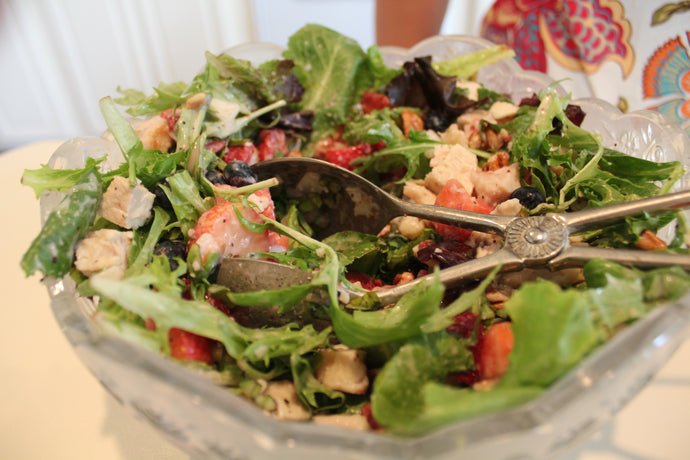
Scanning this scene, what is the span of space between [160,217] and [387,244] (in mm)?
609

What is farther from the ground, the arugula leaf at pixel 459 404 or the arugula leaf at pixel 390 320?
the arugula leaf at pixel 459 404

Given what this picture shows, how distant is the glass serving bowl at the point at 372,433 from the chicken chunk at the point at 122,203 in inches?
12.3

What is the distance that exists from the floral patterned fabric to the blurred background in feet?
3.84

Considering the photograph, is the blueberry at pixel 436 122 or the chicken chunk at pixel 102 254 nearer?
the chicken chunk at pixel 102 254

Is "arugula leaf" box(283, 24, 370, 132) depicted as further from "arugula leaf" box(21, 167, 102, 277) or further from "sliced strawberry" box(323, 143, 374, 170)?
"arugula leaf" box(21, 167, 102, 277)

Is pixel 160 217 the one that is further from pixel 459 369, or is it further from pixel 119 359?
pixel 459 369

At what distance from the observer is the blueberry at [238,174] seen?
1.36 meters

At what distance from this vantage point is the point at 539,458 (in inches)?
29.7

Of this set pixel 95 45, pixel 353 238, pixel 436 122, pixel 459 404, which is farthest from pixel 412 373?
pixel 95 45

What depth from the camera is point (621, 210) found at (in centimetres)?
103

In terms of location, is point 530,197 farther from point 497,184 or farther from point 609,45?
point 609,45

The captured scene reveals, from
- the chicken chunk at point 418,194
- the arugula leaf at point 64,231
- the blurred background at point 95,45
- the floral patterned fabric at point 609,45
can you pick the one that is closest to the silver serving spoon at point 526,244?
the chicken chunk at point 418,194

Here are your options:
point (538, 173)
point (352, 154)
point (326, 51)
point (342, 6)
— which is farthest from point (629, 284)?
point (342, 6)

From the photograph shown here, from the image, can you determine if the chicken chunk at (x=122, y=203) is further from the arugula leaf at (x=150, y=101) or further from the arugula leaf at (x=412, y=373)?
the arugula leaf at (x=412, y=373)
